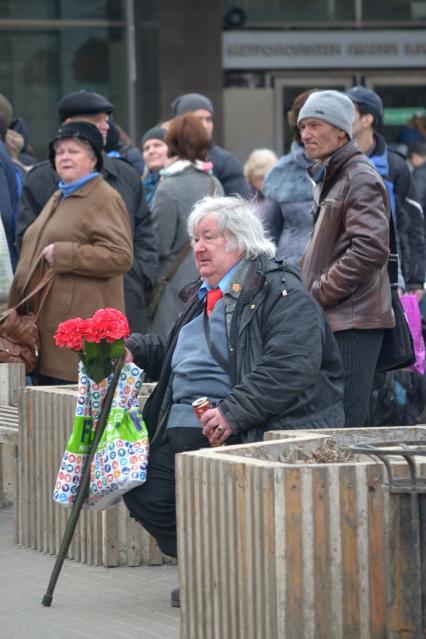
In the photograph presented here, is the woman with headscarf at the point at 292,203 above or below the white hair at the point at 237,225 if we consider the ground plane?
above

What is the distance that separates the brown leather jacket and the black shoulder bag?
0.31 feet

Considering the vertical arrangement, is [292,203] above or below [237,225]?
above

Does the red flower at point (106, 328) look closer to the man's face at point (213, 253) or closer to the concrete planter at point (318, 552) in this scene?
the man's face at point (213, 253)

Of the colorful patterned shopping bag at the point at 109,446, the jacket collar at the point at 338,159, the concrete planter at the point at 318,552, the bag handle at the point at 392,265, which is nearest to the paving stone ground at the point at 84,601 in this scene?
the colorful patterned shopping bag at the point at 109,446

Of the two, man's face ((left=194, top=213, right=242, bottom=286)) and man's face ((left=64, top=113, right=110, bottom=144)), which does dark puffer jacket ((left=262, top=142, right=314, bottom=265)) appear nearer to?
man's face ((left=64, top=113, right=110, bottom=144))

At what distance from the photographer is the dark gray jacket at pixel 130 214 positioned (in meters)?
9.05

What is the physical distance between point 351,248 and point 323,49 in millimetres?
13320

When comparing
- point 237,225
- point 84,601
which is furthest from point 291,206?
point 84,601

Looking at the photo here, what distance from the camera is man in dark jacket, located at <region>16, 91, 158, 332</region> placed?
9062 mm

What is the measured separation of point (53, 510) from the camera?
7574 millimetres

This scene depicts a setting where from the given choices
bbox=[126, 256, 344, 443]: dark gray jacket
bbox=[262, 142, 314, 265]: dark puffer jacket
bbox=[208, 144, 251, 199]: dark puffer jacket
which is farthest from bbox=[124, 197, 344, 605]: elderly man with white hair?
bbox=[208, 144, 251, 199]: dark puffer jacket

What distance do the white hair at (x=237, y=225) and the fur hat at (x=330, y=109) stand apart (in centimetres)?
111

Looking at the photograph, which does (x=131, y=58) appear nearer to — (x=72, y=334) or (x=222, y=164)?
(x=222, y=164)

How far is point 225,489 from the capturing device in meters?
5.33
